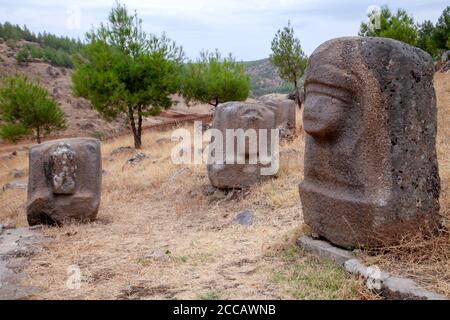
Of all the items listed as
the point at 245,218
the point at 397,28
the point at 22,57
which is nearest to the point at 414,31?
the point at 397,28

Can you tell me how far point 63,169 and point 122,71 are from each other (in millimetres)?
11025

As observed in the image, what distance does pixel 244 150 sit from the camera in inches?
304

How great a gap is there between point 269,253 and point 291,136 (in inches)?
321

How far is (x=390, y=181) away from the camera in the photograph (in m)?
3.64

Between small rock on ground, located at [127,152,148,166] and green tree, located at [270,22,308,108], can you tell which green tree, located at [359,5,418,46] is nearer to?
green tree, located at [270,22,308,108]

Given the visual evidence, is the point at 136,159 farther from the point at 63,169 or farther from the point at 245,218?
the point at 245,218

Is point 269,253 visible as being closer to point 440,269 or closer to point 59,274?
point 440,269

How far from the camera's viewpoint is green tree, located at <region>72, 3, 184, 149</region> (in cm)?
1667

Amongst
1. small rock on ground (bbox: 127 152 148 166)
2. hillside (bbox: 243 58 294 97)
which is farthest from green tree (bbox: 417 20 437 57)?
hillside (bbox: 243 58 294 97)

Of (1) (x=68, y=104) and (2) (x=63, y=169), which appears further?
(1) (x=68, y=104)

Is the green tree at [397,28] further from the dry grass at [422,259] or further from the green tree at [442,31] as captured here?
the dry grass at [422,259]

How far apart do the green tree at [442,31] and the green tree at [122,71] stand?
19973mm

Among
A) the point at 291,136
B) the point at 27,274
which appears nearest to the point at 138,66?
the point at 291,136

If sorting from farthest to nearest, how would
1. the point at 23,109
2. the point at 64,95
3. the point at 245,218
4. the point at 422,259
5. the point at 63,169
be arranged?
the point at 64,95 → the point at 23,109 → the point at 245,218 → the point at 63,169 → the point at 422,259
